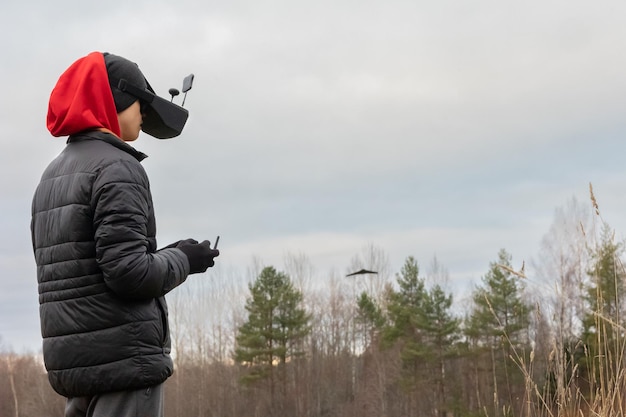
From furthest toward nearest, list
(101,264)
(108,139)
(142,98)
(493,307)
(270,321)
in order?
(270,321)
(493,307)
(142,98)
(108,139)
(101,264)

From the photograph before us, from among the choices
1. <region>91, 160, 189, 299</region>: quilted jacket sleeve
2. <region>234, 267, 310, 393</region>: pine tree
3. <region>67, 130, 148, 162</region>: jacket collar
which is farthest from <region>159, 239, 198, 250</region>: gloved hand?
<region>234, 267, 310, 393</region>: pine tree

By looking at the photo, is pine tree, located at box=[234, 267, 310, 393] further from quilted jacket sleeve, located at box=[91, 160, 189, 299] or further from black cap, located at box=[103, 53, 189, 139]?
quilted jacket sleeve, located at box=[91, 160, 189, 299]

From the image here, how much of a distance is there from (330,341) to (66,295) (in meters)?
45.9

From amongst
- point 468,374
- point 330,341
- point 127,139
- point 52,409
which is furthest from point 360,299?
point 127,139

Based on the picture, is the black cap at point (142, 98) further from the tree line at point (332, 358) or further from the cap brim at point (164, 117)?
the tree line at point (332, 358)

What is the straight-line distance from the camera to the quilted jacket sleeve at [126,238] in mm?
2186

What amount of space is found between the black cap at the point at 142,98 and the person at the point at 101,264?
19 mm

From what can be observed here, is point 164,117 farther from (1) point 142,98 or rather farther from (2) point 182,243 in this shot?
(2) point 182,243

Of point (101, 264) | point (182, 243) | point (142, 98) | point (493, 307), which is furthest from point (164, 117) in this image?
point (493, 307)

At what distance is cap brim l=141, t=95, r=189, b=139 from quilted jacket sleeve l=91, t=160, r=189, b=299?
30 cm

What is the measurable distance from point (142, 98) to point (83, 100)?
19 centimetres

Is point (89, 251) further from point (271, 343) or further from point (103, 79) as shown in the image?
point (271, 343)

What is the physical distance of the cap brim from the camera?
2.56m

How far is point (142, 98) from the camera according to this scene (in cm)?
253
